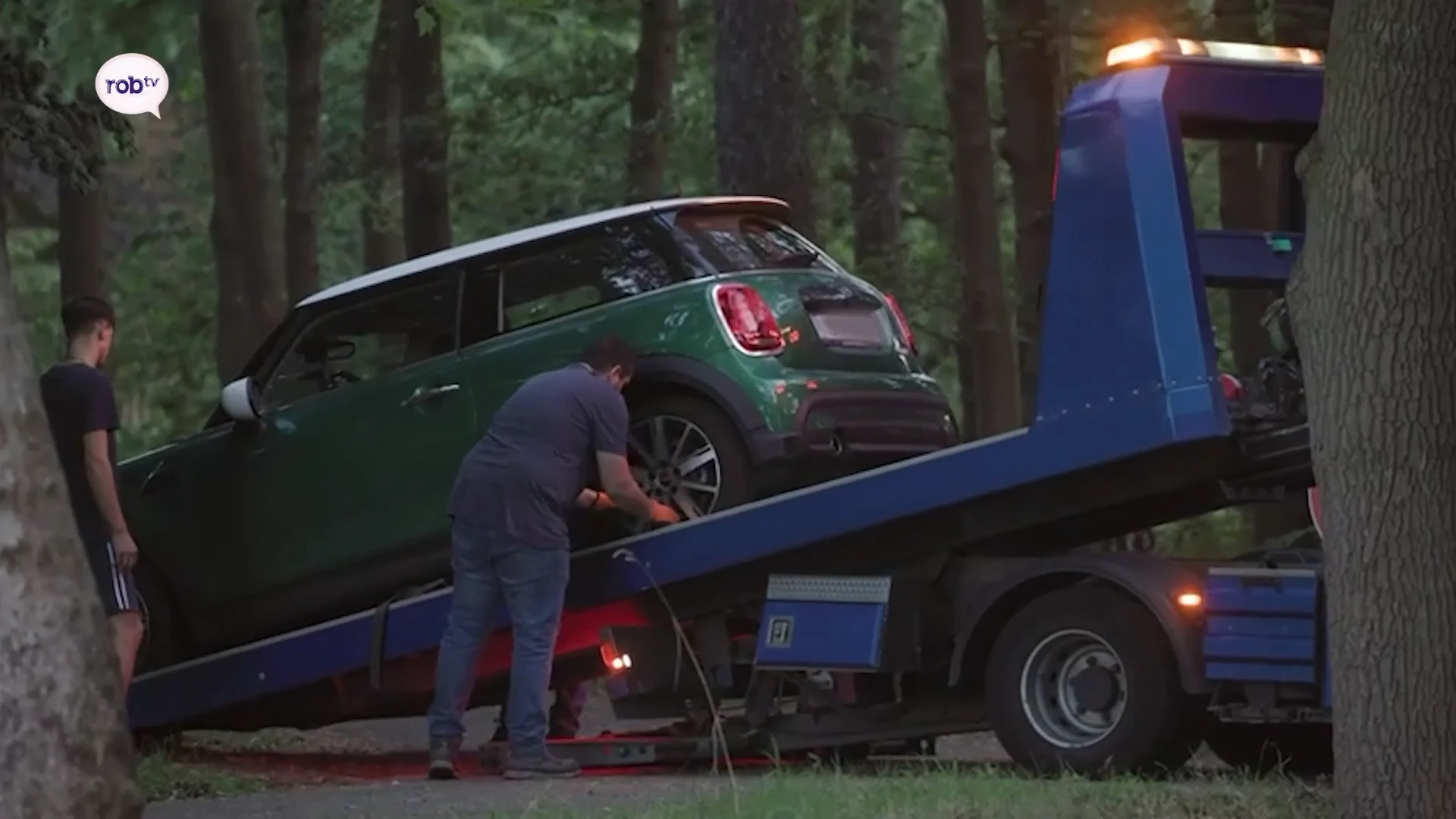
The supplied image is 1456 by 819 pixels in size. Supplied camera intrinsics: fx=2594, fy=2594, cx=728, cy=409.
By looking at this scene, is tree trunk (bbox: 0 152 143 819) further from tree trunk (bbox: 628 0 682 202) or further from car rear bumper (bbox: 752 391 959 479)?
tree trunk (bbox: 628 0 682 202)

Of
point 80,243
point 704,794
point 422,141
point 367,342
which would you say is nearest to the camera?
point 704,794

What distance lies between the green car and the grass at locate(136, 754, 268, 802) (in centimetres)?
99

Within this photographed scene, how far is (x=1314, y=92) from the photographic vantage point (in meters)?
10.4

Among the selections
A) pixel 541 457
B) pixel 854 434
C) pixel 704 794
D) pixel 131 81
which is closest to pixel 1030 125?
pixel 131 81

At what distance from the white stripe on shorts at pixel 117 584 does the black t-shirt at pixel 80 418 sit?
0.11m

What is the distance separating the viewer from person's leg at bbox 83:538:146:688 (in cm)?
1107

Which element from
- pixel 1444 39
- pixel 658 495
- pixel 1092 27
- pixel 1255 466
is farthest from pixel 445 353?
pixel 1092 27

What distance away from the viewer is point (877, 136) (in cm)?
2705

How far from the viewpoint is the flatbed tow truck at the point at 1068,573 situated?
9664 millimetres

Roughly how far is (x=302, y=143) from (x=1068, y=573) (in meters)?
11.8

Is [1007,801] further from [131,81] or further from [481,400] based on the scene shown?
[131,81]

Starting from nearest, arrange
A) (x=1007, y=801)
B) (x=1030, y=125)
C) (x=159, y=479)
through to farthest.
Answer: (x=1007, y=801)
(x=159, y=479)
(x=1030, y=125)

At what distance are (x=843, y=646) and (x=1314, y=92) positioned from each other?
2956mm

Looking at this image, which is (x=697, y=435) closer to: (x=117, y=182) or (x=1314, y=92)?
(x=1314, y=92)
